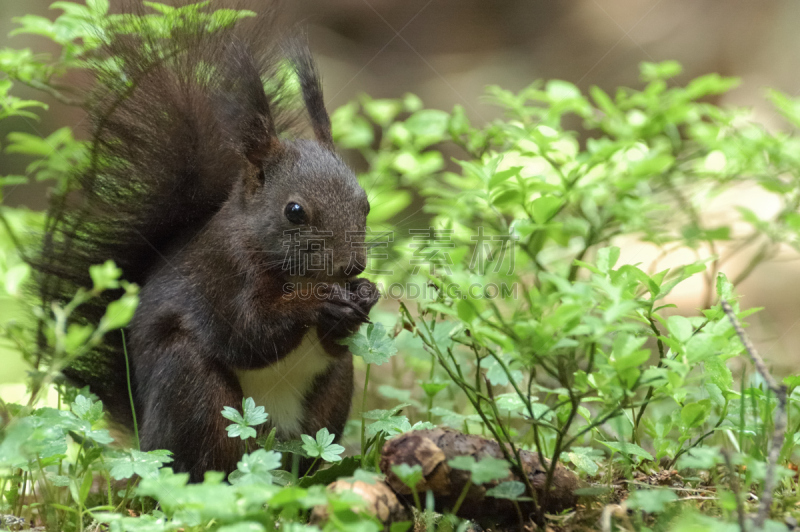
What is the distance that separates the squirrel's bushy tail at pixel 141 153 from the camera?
211cm

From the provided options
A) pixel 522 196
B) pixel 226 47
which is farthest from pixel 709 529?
pixel 226 47

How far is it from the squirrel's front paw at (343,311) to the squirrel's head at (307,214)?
0.06 metres

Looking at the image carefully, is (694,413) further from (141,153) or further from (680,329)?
(141,153)

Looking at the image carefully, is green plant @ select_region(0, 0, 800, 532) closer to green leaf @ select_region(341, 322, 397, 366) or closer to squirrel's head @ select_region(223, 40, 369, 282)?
green leaf @ select_region(341, 322, 397, 366)

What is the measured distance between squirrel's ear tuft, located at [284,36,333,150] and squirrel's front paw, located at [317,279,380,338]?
64cm

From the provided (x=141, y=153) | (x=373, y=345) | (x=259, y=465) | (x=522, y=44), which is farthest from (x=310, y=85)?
(x=522, y=44)

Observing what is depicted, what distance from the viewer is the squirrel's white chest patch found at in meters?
2.08

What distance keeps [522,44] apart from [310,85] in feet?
14.5

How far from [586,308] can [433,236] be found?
1208 mm

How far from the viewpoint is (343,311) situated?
198 centimetres

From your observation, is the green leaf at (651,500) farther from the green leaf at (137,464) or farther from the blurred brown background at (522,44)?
the blurred brown background at (522,44)

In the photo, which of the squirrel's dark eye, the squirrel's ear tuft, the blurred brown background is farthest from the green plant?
the blurred brown background

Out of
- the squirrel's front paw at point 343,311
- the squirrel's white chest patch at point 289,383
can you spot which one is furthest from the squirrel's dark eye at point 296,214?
the squirrel's white chest patch at point 289,383

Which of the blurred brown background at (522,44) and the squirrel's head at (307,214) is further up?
the blurred brown background at (522,44)
